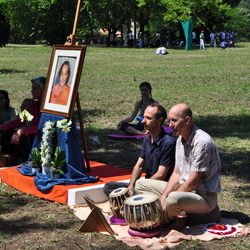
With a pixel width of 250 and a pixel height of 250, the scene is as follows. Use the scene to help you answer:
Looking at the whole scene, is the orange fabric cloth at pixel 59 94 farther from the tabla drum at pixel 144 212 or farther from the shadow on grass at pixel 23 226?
the tabla drum at pixel 144 212

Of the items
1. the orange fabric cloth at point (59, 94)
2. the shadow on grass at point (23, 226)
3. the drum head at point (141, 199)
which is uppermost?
the orange fabric cloth at point (59, 94)

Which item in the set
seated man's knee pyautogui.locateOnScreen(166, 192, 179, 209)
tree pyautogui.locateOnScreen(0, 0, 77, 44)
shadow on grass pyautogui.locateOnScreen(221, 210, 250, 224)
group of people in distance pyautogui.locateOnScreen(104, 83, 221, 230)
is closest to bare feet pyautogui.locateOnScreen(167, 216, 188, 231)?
group of people in distance pyautogui.locateOnScreen(104, 83, 221, 230)

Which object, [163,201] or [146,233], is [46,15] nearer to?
[163,201]

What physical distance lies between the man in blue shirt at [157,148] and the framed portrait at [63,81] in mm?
1167

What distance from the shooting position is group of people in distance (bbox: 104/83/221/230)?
475 centimetres

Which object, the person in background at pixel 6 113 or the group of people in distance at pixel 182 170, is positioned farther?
the person in background at pixel 6 113

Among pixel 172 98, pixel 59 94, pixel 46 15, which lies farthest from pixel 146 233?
pixel 46 15

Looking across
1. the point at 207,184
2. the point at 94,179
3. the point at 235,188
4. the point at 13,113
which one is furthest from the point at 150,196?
the point at 13,113

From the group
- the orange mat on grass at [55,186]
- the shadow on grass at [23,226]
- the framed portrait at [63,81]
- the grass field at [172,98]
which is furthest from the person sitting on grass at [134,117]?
the shadow on grass at [23,226]

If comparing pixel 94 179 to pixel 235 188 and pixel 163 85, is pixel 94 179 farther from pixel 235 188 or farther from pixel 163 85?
pixel 163 85

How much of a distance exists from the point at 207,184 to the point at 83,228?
1.26 metres

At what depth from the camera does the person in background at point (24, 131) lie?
693 centimetres

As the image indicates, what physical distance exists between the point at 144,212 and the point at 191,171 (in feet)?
1.89

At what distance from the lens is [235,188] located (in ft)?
21.3
